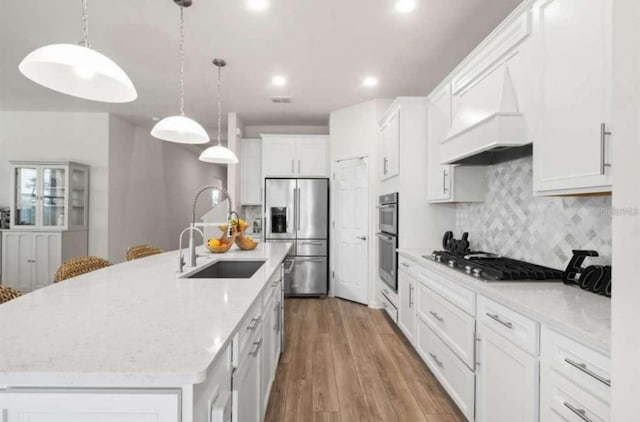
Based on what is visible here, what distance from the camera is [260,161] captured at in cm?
532

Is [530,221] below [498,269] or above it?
above

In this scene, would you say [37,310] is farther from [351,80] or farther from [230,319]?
[351,80]

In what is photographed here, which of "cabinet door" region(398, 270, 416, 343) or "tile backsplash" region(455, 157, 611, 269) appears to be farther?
"cabinet door" region(398, 270, 416, 343)

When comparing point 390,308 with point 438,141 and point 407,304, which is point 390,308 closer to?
point 407,304

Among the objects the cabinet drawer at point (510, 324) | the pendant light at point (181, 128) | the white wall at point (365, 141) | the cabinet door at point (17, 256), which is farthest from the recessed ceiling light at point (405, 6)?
the cabinet door at point (17, 256)

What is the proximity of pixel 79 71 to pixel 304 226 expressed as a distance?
3500mm

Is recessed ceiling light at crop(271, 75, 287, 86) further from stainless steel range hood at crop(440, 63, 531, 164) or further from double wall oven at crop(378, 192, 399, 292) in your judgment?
stainless steel range hood at crop(440, 63, 531, 164)

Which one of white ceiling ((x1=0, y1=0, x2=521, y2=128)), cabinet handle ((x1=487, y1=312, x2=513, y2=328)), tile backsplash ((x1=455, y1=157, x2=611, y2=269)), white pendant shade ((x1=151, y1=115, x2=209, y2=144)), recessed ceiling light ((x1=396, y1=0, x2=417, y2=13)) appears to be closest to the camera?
cabinet handle ((x1=487, y1=312, x2=513, y2=328))

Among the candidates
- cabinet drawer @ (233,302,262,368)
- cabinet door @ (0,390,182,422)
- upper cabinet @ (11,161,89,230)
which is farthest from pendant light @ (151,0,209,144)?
upper cabinet @ (11,161,89,230)

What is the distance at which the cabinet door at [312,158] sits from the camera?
195 inches

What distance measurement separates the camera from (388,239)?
3.47 meters

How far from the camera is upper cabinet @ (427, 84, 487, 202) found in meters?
2.64

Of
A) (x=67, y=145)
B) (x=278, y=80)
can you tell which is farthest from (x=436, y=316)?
(x=67, y=145)

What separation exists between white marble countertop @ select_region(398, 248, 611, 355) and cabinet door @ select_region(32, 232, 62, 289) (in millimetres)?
5247
